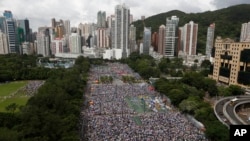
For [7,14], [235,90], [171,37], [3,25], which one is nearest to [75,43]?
[3,25]

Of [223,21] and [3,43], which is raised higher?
[223,21]

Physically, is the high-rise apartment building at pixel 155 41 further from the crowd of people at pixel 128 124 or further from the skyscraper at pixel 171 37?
the crowd of people at pixel 128 124

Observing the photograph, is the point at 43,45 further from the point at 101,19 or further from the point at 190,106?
the point at 190,106

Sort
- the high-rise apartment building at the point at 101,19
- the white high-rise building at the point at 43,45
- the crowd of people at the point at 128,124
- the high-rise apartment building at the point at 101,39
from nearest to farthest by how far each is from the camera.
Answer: the crowd of people at the point at 128,124 < the white high-rise building at the point at 43,45 < the high-rise apartment building at the point at 101,39 < the high-rise apartment building at the point at 101,19

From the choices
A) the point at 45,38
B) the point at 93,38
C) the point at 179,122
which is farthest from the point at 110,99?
the point at 93,38

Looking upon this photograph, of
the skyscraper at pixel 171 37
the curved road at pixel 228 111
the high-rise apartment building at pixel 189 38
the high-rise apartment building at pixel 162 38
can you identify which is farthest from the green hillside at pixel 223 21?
the curved road at pixel 228 111

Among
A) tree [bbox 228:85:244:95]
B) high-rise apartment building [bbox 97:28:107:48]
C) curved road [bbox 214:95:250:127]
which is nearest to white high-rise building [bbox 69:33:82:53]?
high-rise apartment building [bbox 97:28:107:48]

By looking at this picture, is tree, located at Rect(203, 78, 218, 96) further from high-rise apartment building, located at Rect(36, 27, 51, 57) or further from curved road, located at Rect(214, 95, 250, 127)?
high-rise apartment building, located at Rect(36, 27, 51, 57)
